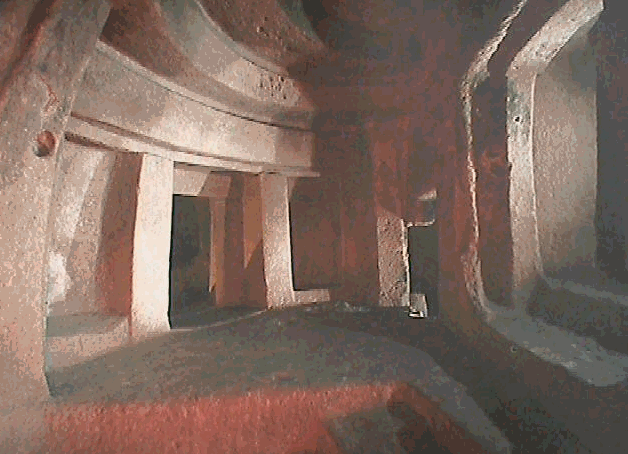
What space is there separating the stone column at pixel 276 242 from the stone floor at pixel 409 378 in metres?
1.01

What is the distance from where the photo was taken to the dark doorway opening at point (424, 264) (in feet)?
19.5

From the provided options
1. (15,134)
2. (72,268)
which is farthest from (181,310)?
(15,134)

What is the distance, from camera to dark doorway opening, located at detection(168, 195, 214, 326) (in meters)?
4.82

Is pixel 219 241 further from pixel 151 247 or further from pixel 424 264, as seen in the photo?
pixel 424 264

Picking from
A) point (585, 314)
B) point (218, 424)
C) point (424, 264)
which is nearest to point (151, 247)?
point (218, 424)

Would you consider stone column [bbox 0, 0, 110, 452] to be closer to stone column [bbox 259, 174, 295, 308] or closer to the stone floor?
the stone floor

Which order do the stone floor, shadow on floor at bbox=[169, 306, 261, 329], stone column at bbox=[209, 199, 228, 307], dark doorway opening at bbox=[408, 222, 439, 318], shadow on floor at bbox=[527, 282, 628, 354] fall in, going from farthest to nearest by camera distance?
dark doorway opening at bbox=[408, 222, 439, 318]
stone column at bbox=[209, 199, 228, 307]
shadow on floor at bbox=[169, 306, 261, 329]
shadow on floor at bbox=[527, 282, 628, 354]
the stone floor

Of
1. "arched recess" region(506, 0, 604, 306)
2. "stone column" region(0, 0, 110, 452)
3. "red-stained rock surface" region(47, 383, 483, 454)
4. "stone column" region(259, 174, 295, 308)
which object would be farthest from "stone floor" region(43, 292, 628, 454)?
"stone column" region(259, 174, 295, 308)

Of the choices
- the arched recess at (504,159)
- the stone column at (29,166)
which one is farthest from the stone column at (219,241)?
the arched recess at (504,159)

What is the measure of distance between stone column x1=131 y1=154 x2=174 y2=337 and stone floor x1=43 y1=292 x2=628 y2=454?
0.17m

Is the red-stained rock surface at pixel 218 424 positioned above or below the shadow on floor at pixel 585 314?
below

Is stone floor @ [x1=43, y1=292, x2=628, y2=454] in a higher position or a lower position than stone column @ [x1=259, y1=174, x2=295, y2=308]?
lower

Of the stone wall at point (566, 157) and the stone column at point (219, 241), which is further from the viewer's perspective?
the stone column at point (219, 241)

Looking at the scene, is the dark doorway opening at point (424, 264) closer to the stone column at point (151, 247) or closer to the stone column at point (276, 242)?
the stone column at point (276, 242)
